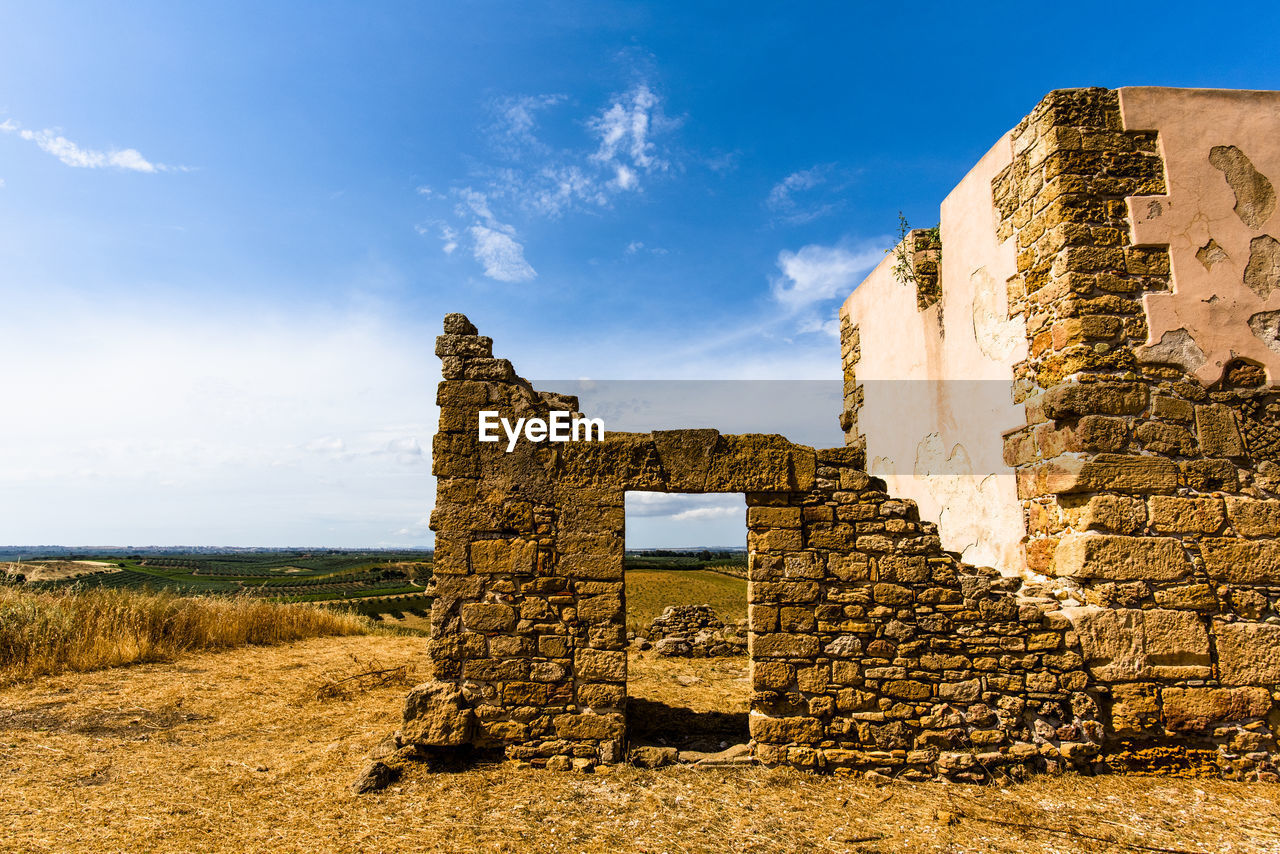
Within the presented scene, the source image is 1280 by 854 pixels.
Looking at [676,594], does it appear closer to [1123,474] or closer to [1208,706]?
[1208,706]

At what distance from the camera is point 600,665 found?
187 inches

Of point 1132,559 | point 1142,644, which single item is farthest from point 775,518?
point 1142,644

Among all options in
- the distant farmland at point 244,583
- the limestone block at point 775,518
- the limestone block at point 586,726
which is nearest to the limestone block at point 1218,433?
the limestone block at point 775,518

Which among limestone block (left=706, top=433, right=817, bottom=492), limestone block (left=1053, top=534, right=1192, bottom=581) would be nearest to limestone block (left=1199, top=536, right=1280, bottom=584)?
limestone block (left=1053, top=534, right=1192, bottom=581)

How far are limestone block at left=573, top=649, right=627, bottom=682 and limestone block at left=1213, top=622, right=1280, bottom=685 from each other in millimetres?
4417

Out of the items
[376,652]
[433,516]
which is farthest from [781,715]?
[376,652]

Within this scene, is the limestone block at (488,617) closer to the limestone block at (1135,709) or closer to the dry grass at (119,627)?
the limestone block at (1135,709)

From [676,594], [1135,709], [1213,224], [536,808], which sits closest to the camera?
[536,808]

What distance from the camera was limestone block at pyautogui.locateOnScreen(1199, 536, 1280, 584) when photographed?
4684 mm

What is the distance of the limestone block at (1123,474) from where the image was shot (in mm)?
4699

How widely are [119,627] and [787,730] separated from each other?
30.8 ft

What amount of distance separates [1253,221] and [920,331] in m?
2.63

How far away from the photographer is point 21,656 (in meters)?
7.83

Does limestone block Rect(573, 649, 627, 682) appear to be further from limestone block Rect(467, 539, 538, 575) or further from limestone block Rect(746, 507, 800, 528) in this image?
limestone block Rect(746, 507, 800, 528)
